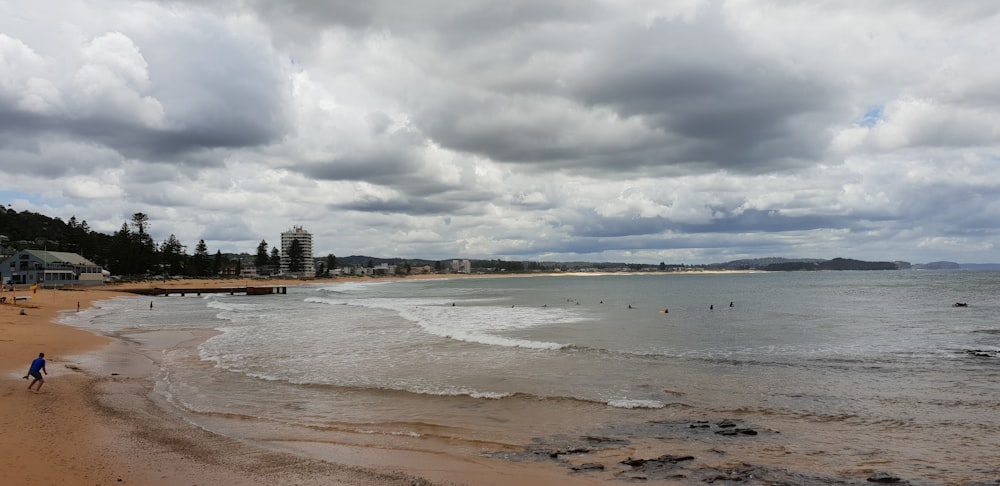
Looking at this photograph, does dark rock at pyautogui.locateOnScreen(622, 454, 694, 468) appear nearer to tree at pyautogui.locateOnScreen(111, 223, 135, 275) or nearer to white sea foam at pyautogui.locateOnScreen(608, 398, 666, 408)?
white sea foam at pyautogui.locateOnScreen(608, 398, 666, 408)

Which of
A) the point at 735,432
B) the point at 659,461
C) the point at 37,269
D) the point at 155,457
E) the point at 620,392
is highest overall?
the point at 37,269

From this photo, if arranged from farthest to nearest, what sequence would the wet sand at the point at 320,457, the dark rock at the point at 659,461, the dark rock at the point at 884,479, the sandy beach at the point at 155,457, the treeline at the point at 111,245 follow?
the treeline at the point at 111,245 → the dark rock at the point at 659,461 → the dark rock at the point at 884,479 → the wet sand at the point at 320,457 → the sandy beach at the point at 155,457

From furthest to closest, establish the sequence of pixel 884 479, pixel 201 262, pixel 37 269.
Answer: pixel 201 262
pixel 37 269
pixel 884 479

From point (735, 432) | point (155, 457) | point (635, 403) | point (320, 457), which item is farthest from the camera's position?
point (635, 403)

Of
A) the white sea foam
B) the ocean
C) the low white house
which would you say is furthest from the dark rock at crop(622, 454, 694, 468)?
the low white house

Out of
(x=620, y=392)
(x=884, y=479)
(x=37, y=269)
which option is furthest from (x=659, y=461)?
(x=37, y=269)

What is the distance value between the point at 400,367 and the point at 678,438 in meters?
12.0

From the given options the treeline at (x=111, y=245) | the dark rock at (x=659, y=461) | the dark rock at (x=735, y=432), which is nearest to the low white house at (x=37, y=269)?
the treeline at (x=111, y=245)

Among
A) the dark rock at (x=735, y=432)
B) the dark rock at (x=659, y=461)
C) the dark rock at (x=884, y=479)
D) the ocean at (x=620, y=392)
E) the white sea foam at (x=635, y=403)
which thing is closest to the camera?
the dark rock at (x=884, y=479)

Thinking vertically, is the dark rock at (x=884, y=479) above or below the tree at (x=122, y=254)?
below

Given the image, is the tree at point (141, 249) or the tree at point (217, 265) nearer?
the tree at point (141, 249)

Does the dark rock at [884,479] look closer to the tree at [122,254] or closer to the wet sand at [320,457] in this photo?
the wet sand at [320,457]

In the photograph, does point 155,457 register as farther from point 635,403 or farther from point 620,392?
point 620,392

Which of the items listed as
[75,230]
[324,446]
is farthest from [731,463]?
[75,230]
